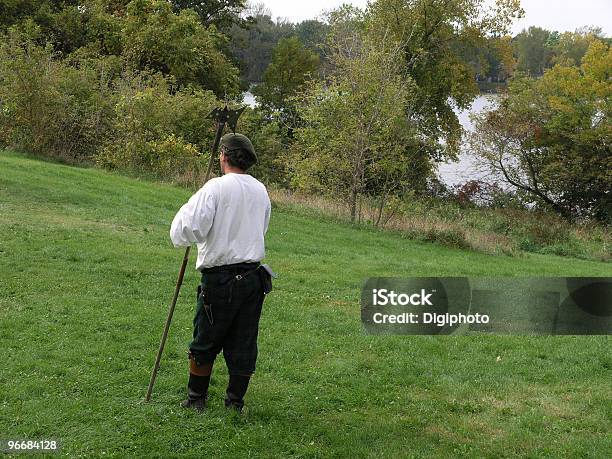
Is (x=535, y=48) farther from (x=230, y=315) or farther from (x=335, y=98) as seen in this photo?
(x=230, y=315)

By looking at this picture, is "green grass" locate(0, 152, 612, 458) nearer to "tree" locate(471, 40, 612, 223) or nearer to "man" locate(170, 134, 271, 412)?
"man" locate(170, 134, 271, 412)

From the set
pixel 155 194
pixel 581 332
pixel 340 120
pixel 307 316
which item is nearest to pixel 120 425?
pixel 307 316

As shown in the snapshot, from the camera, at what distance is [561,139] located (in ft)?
96.2

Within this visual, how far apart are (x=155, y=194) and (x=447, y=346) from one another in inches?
408

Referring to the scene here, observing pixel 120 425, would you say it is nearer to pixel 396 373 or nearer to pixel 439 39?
pixel 396 373

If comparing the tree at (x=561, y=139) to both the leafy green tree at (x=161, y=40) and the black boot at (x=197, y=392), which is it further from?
the black boot at (x=197, y=392)

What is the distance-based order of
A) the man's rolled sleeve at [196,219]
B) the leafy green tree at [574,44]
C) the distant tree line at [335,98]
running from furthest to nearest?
1. the leafy green tree at [574,44]
2. the distant tree line at [335,98]
3. the man's rolled sleeve at [196,219]

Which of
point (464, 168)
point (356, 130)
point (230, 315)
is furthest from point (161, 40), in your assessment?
point (230, 315)

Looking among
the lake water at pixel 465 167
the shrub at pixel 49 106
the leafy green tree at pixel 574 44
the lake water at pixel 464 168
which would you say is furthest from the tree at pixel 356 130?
the leafy green tree at pixel 574 44

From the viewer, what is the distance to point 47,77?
19.9 meters

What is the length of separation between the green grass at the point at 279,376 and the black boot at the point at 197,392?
0.09 metres

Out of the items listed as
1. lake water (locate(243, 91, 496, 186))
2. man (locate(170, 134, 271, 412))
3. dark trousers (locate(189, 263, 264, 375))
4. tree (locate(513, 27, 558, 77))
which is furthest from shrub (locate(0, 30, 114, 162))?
tree (locate(513, 27, 558, 77))

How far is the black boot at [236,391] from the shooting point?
194 inches

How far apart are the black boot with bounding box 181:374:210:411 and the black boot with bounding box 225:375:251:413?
17cm
